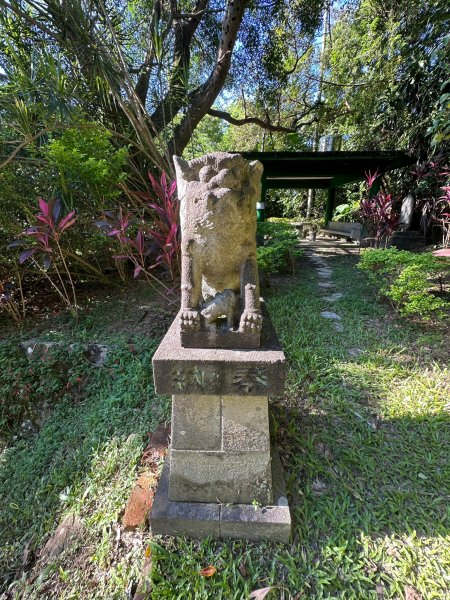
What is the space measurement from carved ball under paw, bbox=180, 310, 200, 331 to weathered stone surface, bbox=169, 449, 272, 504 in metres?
0.63

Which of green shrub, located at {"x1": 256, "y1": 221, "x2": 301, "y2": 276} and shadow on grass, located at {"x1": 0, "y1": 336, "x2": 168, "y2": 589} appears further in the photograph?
green shrub, located at {"x1": 256, "y1": 221, "x2": 301, "y2": 276}

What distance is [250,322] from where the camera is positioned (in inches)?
52.3

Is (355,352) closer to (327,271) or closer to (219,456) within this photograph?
(219,456)

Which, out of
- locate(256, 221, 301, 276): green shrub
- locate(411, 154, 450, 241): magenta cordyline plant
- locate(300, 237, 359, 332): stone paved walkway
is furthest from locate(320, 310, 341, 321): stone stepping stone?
locate(411, 154, 450, 241): magenta cordyline plant

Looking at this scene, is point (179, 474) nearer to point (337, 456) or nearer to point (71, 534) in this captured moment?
point (71, 534)

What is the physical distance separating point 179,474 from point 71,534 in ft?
2.34

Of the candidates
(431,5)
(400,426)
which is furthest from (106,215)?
(431,5)

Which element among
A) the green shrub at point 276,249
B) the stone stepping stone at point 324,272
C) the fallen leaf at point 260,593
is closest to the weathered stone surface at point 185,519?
the fallen leaf at point 260,593

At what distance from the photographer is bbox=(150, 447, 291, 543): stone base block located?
1413mm

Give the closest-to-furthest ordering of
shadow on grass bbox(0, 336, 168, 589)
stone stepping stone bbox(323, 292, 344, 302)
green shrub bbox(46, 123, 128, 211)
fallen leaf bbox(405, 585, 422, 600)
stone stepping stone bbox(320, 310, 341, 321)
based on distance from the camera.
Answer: fallen leaf bbox(405, 585, 422, 600) < shadow on grass bbox(0, 336, 168, 589) < green shrub bbox(46, 123, 128, 211) < stone stepping stone bbox(320, 310, 341, 321) < stone stepping stone bbox(323, 292, 344, 302)

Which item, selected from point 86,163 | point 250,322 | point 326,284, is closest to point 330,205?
point 326,284

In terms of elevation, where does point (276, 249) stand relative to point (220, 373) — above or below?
above

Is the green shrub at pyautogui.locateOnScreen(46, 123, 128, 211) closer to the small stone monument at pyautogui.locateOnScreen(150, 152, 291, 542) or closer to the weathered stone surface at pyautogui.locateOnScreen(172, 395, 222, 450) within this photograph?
the small stone monument at pyautogui.locateOnScreen(150, 152, 291, 542)

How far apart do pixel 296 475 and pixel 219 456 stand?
551mm
